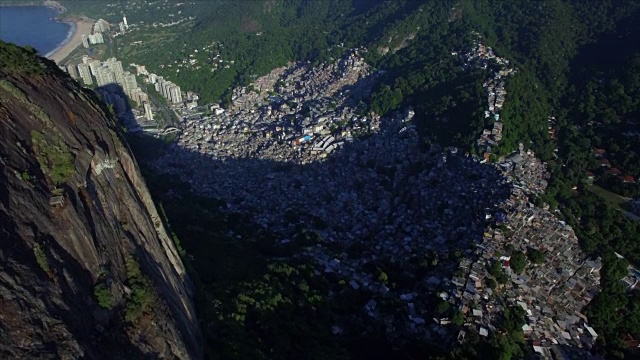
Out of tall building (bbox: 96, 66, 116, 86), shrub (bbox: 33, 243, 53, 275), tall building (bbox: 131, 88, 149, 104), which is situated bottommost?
shrub (bbox: 33, 243, 53, 275)

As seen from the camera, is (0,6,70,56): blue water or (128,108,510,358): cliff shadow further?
(0,6,70,56): blue water

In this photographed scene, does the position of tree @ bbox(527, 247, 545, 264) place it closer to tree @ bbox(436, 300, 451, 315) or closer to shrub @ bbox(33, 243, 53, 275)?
tree @ bbox(436, 300, 451, 315)

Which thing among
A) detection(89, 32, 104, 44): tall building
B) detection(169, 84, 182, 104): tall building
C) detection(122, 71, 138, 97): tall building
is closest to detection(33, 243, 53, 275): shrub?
detection(169, 84, 182, 104): tall building

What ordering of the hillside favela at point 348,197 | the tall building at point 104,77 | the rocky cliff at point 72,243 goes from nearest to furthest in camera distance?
the rocky cliff at point 72,243 < the hillside favela at point 348,197 < the tall building at point 104,77

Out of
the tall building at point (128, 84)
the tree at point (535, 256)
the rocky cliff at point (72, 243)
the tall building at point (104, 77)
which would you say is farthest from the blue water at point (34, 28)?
the tree at point (535, 256)

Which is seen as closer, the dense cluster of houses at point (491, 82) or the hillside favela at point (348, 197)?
the hillside favela at point (348, 197)

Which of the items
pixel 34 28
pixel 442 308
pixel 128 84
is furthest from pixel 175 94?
pixel 34 28

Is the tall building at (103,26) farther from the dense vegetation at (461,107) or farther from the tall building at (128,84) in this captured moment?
the tall building at (128,84)

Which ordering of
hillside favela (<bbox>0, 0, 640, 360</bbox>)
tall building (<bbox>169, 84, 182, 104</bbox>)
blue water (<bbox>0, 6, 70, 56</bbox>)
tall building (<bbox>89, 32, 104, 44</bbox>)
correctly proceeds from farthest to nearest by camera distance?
blue water (<bbox>0, 6, 70, 56</bbox>) → tall building (<bbox>89, 32, 104, 44</bbox>) → tall building (<bbox>169, 84, 182, 104</bbox>) → hillside favela (<bbox>0, 0, 640, 360</bbox>)
